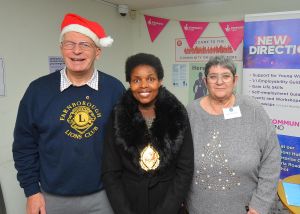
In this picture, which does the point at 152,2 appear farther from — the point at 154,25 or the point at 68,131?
the point at 68,131

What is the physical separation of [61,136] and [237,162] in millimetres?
905

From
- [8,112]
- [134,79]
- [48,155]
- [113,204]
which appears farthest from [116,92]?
[8,112]

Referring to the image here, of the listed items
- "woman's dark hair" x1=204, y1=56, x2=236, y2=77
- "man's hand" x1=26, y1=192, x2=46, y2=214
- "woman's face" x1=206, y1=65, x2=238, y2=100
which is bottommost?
"man's hand" x1=26, y1=192, x2=46, y2=214

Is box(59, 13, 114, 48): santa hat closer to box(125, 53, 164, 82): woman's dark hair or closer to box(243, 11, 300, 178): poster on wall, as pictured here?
box(125, 53, 164, 82): woman's dark hair

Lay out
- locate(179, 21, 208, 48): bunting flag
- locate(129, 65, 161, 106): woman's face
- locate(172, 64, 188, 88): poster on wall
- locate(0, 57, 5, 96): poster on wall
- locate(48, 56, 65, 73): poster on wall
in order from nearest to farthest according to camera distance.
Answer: locate(129, 65, 161, 106): woman's face, locate(0, 57, 5, 96): poster on wall, locate(48, 56, 65, 73): poster on wall, locate(179, 21, 208, 48): bunting flag, locate(172, 64, 188, 88): poster on wall

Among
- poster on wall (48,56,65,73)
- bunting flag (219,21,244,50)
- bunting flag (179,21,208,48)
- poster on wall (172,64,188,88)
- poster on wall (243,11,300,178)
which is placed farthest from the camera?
poster on wall (172,64,188,88)

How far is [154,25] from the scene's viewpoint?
12.4ft

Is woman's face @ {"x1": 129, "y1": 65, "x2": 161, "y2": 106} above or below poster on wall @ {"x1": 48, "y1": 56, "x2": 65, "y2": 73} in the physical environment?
below

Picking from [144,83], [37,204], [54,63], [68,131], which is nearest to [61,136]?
[68,131]

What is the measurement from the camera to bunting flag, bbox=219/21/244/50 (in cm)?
322

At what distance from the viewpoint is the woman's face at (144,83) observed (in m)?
1.40

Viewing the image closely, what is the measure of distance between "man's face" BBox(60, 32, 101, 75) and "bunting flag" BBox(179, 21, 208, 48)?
7.18 feet

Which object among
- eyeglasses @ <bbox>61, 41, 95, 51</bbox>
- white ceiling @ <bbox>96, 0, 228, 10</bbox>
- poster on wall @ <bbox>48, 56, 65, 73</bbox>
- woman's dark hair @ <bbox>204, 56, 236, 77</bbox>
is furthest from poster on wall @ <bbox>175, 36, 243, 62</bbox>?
eyeglasses @ <bbox>61, 41, 95, 51</bbox>

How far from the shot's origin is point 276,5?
301 centimetres
